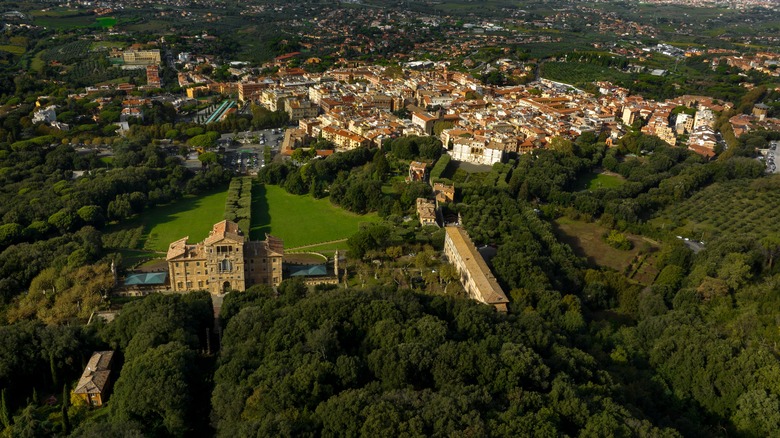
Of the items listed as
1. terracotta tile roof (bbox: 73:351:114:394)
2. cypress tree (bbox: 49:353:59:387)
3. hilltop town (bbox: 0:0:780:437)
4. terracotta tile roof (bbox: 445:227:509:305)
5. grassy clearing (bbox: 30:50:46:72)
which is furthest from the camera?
grassy clearing (bbox: 30:50:46:72)

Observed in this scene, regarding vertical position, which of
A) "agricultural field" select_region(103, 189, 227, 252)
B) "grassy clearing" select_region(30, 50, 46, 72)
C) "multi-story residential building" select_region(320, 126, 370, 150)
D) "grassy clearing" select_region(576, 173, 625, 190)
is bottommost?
"grassy clearing" select_region(30, 50, 46, 72)

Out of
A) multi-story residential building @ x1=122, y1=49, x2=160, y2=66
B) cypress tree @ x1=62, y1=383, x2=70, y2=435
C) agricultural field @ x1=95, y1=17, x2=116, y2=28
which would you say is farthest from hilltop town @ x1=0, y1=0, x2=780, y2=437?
agricultural field @ x1=95, y1=17, x2=116, y2=28

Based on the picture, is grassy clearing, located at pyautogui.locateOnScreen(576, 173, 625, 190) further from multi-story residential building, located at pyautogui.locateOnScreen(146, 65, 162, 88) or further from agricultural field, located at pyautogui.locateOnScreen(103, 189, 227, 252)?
multi-story residential building, located at pyautogui.locateOnScreen(146, 65, 162, 88)

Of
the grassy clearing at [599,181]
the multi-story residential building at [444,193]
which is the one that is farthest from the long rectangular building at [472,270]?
the grassy clearing at [599,181]

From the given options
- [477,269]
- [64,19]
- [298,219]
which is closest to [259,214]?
[298,219]

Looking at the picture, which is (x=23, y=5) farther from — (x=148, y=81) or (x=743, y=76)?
(x=743, y=76)

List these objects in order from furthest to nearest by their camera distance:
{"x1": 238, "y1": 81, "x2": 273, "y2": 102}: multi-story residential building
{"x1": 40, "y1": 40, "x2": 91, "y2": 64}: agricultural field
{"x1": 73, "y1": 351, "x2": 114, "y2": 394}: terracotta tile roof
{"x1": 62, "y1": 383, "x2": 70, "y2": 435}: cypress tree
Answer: {"x1": 40, "y1": 40, "x2": 91, "y2": 64}: agricultural field, {"x1": 238, "y1": 81, "x2": 273, "y2": 102}: multi-story residential building, {"x1": 73, "y1": 351, "x2": 114, "y2": 394}: terracotta tile roof, {"x1": 62, "y1": 383, "x2": 70, "y2": 435}: cypress tree

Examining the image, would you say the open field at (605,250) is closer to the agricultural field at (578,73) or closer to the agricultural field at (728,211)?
the agricultural field at (728,211)
